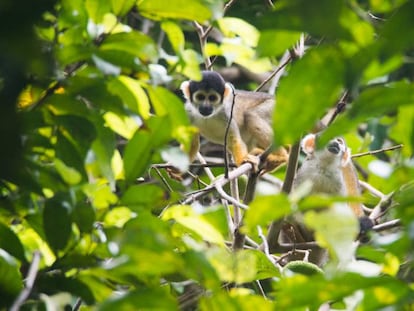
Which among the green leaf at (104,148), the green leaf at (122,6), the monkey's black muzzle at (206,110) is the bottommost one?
the monkey's black muzzle at (206,110)

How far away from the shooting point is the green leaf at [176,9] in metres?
1.51

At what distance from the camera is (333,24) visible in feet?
2.78

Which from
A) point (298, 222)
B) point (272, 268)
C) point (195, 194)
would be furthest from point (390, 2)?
point (298, 222)

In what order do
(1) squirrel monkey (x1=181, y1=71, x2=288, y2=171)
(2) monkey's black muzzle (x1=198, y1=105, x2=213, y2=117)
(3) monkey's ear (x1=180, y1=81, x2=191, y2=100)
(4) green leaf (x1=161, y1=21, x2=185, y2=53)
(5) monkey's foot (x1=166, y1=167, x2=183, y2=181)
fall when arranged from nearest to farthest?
(4) green leaf (x1=161, y1=21, x2=185, y2=53) → (5) monkey's foot (x1=166, y1=167, x2=183, y2=181) → (1) squirrel monkey (x1=181, y1=71, x2=288, y2=171) → (2) monkey's black muzzle (x1=198, y1=105, x2=213, y2=117) → (3) monkey's ear (x1=180, y1=81, x2=191, y2=100)

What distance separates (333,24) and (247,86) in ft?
20.0

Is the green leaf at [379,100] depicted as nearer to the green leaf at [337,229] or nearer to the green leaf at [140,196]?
the green leaf at [337,229]

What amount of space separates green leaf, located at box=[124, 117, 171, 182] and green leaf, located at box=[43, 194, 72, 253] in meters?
0.15

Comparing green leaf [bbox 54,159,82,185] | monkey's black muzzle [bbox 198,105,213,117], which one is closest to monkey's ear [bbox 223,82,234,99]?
monkey's black muzzle [bbox 198,105,213,117]

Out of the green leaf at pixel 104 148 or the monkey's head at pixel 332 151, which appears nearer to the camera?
the green leaf at pixel 104 148

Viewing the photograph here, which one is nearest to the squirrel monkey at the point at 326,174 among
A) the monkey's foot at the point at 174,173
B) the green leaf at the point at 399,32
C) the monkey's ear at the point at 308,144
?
the monkey's ear at the point at 308,144

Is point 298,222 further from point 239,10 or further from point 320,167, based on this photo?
point 239,10

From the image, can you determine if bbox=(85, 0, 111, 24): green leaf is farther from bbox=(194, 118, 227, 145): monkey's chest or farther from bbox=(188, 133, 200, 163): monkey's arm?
bbox=(194, 118, 227, 145): monkey's chest

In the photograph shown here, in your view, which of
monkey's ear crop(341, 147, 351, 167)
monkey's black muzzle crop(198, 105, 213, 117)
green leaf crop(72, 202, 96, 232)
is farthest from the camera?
monkey's black muzzle crop(198, 105, 213, 117)

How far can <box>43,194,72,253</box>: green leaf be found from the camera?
1418mm
